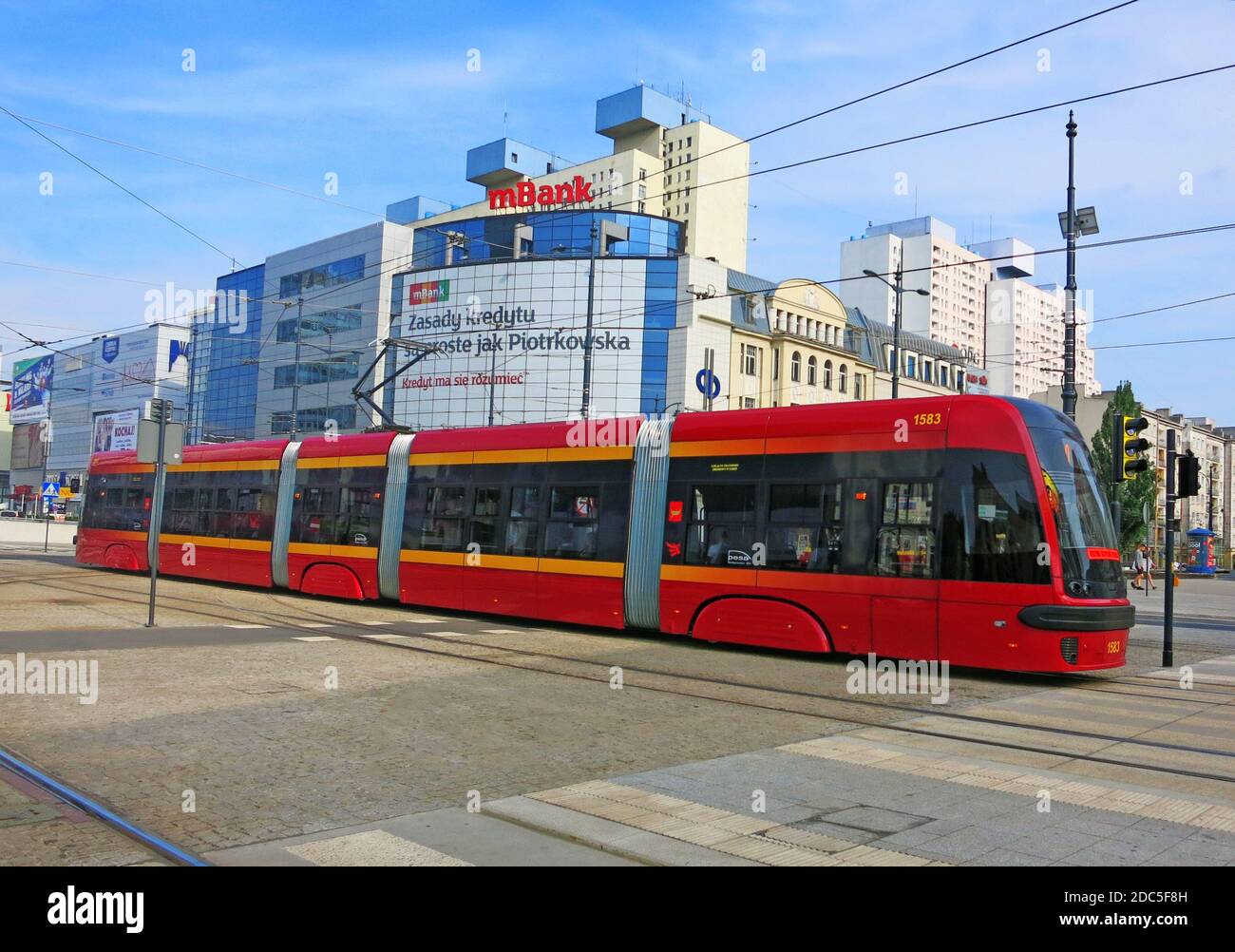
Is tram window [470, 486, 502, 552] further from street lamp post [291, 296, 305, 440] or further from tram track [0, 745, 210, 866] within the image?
tram track [0, 745, 210, 866]

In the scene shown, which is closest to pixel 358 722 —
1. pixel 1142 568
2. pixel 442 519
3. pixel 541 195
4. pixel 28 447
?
pixel 442 519

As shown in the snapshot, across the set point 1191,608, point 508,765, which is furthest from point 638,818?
point 1191,608

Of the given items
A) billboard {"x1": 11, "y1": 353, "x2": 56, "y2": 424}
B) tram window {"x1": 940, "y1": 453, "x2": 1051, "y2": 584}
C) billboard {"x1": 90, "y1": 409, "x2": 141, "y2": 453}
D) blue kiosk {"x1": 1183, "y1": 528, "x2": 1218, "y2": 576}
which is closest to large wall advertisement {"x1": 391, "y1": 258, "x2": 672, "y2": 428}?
blue kiosk {"x1": 1183, "y1": 528, "x2": 1218, "y2": 576}

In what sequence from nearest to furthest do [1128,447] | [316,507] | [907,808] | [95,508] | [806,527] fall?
[907,808] < [806,527] < [1128,447] < [316,507] < [95,508]

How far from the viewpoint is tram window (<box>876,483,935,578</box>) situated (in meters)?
12.7

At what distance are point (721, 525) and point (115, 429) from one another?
309 ft

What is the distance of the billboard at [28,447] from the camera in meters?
122

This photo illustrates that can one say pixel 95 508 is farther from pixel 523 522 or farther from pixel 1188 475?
pixel 1188 475

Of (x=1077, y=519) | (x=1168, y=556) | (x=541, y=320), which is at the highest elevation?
(x=541, y=320)

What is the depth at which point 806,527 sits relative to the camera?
1386 cm

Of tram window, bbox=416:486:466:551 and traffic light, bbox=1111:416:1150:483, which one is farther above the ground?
traffic light, bbox=1111:416:1150:483

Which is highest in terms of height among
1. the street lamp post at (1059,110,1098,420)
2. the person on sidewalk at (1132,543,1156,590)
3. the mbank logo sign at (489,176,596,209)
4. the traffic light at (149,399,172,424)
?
the mbank logo sign at (489,176,596,209)

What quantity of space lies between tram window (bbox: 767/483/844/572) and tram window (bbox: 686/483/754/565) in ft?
1.32
